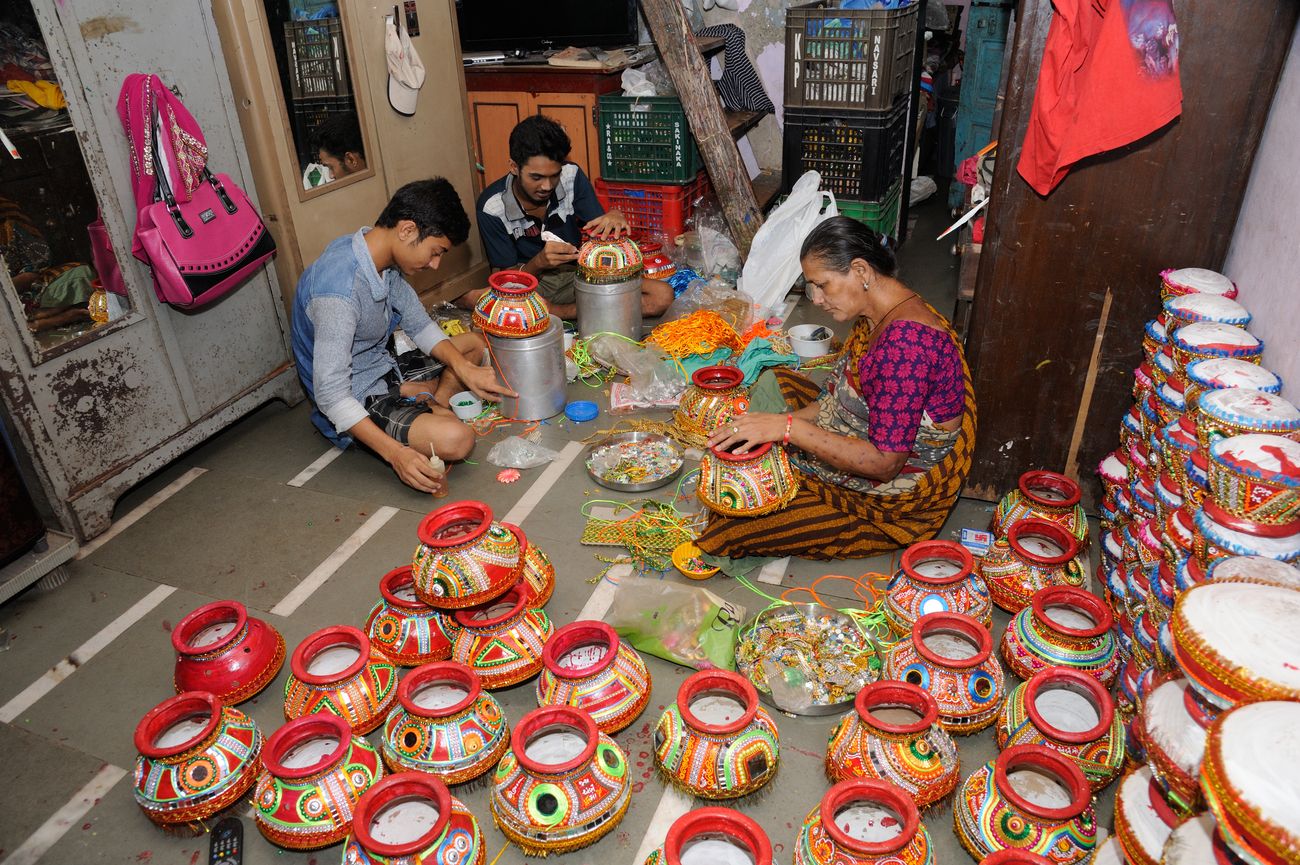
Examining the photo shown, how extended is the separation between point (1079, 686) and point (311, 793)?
199cm

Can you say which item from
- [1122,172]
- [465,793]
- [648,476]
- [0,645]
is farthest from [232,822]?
[1122,172]

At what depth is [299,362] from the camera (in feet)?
12.3

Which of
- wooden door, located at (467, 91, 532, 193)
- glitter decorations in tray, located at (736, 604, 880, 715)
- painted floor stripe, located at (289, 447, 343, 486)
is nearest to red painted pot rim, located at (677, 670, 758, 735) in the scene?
glitter decorations in tray, located at (736, 604, 880, 715)

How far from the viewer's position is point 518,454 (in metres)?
3.76

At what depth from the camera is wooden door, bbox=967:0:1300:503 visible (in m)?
2.48

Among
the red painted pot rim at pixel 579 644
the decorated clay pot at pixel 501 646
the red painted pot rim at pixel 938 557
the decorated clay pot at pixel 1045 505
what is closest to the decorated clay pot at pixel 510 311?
the decorated clay pot at pixel 501 646

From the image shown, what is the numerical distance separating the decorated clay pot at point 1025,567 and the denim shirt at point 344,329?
2.47m

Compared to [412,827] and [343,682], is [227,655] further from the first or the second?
[412,827]

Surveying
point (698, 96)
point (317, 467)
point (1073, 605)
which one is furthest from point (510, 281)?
point (1073, 605)

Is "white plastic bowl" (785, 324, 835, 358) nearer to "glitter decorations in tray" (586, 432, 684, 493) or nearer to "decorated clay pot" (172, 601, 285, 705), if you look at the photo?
"glitter decorations in tray" (586, 432, 684, 493)

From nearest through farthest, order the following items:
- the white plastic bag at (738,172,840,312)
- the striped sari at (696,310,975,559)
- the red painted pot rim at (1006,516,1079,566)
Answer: the red painted pot rim at (1006,516,1079,566), the striped sari at (696,310,975,559), the white plastic bag at (738,172,840,312)

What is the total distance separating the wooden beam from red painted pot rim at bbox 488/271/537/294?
6.80 ft

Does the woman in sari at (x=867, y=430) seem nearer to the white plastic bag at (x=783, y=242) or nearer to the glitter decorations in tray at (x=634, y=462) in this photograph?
the glitter decorations in tray at (x=634, y=462)

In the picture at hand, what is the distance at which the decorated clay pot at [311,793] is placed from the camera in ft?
6.54
